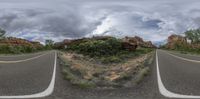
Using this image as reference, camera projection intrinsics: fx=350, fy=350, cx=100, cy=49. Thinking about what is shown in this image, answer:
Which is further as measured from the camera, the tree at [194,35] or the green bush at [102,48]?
the tree at [194,35]

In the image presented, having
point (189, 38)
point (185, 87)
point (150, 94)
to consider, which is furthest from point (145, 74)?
point (189, 38)

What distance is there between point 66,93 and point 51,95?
1.83 feet

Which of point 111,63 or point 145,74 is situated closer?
point 145,74

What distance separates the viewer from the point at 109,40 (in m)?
31.9

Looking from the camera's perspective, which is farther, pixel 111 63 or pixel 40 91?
pixel 111 63

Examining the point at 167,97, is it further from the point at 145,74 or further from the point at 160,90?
the point at 145,74

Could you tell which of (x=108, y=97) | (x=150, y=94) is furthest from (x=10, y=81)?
(x=150, y=94)

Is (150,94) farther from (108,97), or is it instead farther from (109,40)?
(109,40)

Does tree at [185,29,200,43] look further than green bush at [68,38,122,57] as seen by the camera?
Yes

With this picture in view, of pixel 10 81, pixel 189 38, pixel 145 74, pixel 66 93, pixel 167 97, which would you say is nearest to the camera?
pixel 167 97

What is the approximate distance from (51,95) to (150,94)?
2413mm

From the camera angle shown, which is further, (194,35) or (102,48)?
(194,35)

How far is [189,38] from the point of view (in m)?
164

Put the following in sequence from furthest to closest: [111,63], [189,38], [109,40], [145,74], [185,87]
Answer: [189,38]
[109,40]
[111,63]
[145,74]
[185,87]
